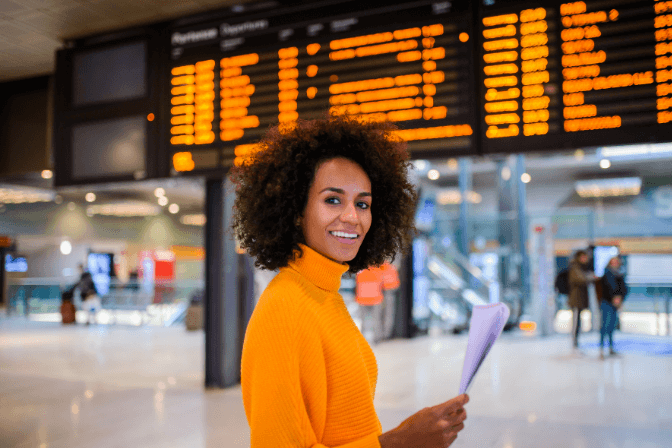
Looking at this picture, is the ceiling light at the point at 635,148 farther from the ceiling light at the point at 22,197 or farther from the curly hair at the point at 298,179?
the ceiling light at the point at 22,197

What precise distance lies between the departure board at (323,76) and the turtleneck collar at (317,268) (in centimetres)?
193

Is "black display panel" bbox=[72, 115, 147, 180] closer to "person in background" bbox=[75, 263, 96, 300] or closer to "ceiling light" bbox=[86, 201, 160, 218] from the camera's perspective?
"person in background" bbox=[75, 263, 96, 300]

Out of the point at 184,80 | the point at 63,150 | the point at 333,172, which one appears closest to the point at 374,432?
the point at 333,172

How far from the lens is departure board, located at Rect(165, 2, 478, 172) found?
3523 millimetres

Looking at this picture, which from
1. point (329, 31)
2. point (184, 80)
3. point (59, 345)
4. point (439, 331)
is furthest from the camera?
point (439, 331)

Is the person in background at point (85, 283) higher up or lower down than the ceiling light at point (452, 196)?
lower down

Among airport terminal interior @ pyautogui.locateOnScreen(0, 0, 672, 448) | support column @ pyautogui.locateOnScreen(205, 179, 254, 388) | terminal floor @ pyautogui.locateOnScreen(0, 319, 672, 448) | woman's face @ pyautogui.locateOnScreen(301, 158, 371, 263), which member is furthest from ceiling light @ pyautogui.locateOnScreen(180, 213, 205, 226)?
woman's face @ pyautogui.locateOnScreen(301, 158, 371, 263)

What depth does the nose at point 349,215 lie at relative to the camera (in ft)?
4.09

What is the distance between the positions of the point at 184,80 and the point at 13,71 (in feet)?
10.2

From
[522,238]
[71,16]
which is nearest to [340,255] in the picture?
[71,16]

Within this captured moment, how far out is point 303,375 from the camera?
3.50 ft

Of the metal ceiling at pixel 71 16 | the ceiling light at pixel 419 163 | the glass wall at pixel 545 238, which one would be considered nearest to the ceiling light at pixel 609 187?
the glass wall at pixel 545 238

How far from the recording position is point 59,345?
9.53 m

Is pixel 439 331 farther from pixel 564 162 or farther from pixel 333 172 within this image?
pixel 333 172
